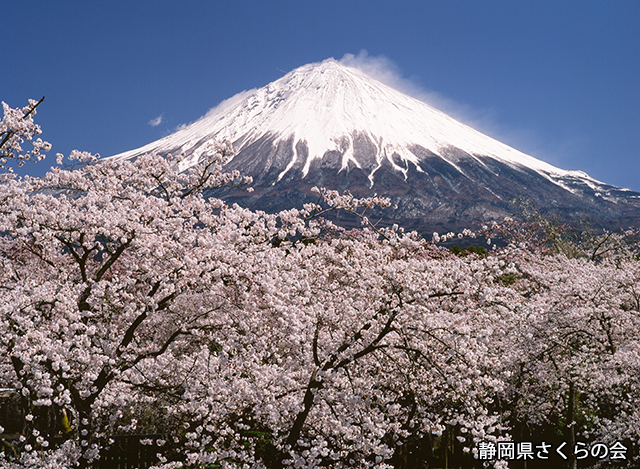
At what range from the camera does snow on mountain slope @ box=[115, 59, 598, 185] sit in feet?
381

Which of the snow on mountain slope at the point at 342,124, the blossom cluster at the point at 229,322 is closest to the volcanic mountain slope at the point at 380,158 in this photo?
the snow on mountain slope at the point at 342,124

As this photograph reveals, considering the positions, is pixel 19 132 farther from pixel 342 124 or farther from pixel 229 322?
pixel 342 124

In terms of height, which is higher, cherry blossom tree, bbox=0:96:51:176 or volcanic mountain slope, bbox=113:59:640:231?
volcanic mountain slope, bbox=113:59:640:231

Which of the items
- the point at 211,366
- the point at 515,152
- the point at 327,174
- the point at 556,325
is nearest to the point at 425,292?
the point at 211,366

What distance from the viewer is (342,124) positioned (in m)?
125

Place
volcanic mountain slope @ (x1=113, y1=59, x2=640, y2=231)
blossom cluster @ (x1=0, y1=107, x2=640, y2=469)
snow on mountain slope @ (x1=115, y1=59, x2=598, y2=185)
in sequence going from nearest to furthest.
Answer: blossom cluster @ (x1=0, y1=107, x2=640, y2=469) < volcanic mountain slope @ (x1=113, y1=59, x2=640, y2=231) < snow on mountain slope @ (x1=115, y1=59, x2=598, y2=185)

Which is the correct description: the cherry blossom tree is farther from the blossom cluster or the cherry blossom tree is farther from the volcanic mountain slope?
the volcanic mountain slope

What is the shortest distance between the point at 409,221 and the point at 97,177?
8504 cm

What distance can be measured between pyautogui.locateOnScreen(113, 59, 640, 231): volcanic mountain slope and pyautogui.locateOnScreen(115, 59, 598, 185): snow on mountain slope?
311mm

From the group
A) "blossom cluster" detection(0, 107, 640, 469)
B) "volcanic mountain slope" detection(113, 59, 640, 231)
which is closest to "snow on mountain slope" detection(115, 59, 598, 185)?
"volcanic mountain slope" detection(113, 59, 640, 231)

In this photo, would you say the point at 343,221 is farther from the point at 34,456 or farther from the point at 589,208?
the point at 34,456

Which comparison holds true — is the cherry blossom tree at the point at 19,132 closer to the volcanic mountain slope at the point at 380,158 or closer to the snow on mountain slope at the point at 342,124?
the volcanic mountain slope at the point at 380,158

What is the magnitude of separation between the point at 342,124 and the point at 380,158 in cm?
1948

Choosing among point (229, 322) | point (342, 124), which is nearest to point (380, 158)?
point (342, 124)
